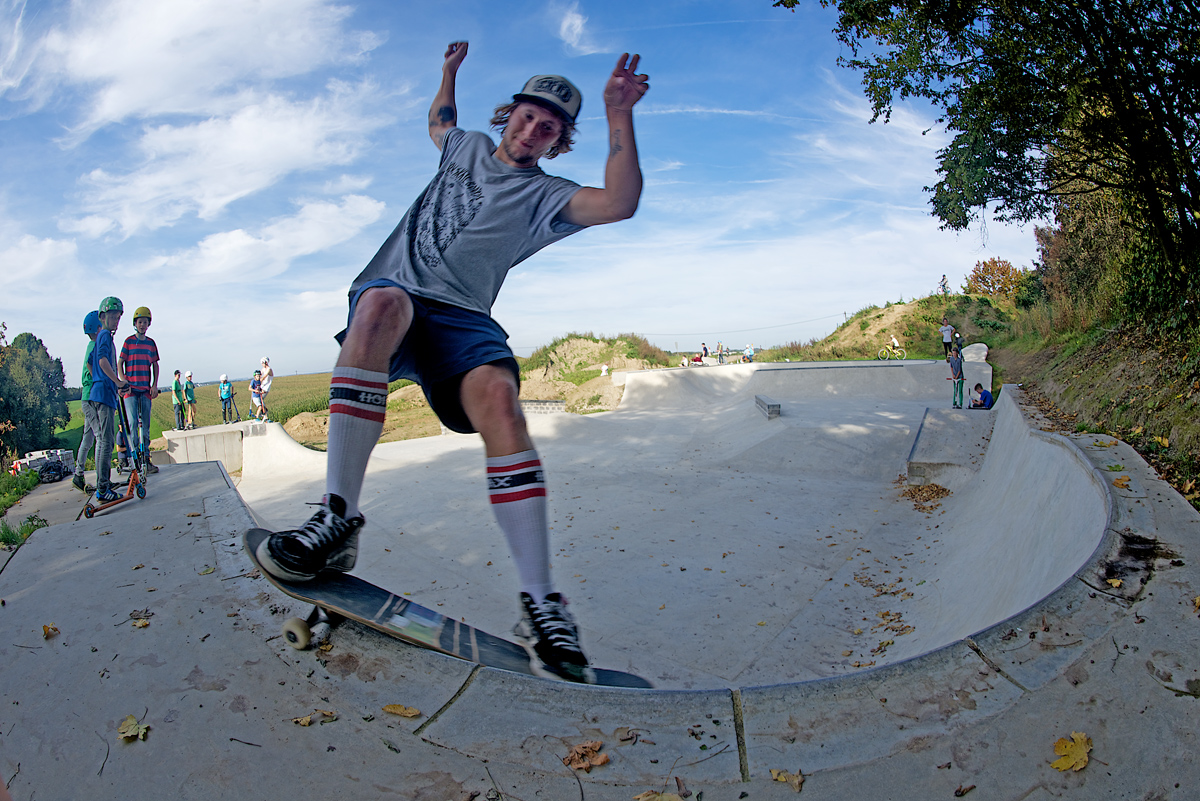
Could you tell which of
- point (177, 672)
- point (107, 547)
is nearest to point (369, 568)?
point (107, 547)

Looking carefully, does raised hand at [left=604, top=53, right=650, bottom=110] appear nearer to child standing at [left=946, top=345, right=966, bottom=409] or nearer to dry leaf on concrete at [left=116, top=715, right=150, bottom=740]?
dry leaf on concrete at [left=116, top=715, right=150, bottom=740]

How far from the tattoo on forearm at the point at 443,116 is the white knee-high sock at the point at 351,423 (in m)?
1.45

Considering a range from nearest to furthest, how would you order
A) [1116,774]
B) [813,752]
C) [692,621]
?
[1116,774] → [813,752] → [692,621]

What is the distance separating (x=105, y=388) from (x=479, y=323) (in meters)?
6.05

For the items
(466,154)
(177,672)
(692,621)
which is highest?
(466,154)

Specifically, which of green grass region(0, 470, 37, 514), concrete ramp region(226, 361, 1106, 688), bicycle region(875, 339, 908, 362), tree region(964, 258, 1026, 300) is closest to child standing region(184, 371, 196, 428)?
concrete ramp region(226, 361, 1106, 688)

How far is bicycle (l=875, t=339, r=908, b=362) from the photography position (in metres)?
27.4

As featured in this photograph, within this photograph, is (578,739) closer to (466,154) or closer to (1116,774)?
(1116,774)

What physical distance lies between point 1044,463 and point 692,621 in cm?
371

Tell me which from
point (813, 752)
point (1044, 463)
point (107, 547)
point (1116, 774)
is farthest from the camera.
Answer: point (1044, 463)

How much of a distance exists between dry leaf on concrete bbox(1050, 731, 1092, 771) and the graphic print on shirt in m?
2.53

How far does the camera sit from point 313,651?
2.17 metres

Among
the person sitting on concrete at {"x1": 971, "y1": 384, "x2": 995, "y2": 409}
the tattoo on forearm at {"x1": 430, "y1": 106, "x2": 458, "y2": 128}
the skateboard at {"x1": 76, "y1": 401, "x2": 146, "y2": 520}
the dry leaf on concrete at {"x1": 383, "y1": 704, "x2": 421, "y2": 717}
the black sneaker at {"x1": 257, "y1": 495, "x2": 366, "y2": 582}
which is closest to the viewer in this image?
the dry leaf on concrete at {"x1": 383, "y1": 704, "x2": 421, "y2": 717}

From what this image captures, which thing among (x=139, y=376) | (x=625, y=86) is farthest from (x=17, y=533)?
(x=625, y=86)
